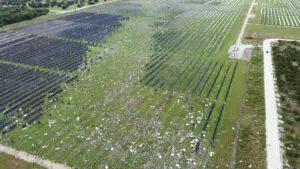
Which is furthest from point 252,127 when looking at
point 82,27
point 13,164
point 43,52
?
point 82,27

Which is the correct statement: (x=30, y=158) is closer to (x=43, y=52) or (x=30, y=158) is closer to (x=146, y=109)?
(x=146, y=109)

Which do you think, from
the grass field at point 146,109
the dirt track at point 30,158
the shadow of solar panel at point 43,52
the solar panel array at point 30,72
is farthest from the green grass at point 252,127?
the shadow of solar panel at point 43,52

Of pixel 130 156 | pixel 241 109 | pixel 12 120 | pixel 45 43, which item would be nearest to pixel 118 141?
pixel 130 156

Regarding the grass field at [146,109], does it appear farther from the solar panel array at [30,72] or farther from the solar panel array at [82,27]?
the solar panel array at [82,27]

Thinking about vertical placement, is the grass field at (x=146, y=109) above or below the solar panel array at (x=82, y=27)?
below

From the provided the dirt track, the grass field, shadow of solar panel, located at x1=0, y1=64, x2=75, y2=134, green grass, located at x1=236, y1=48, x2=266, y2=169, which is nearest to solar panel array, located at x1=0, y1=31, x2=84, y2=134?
shadow of solar panel, located at x1=0, y1=64, x2=75, y2=134
